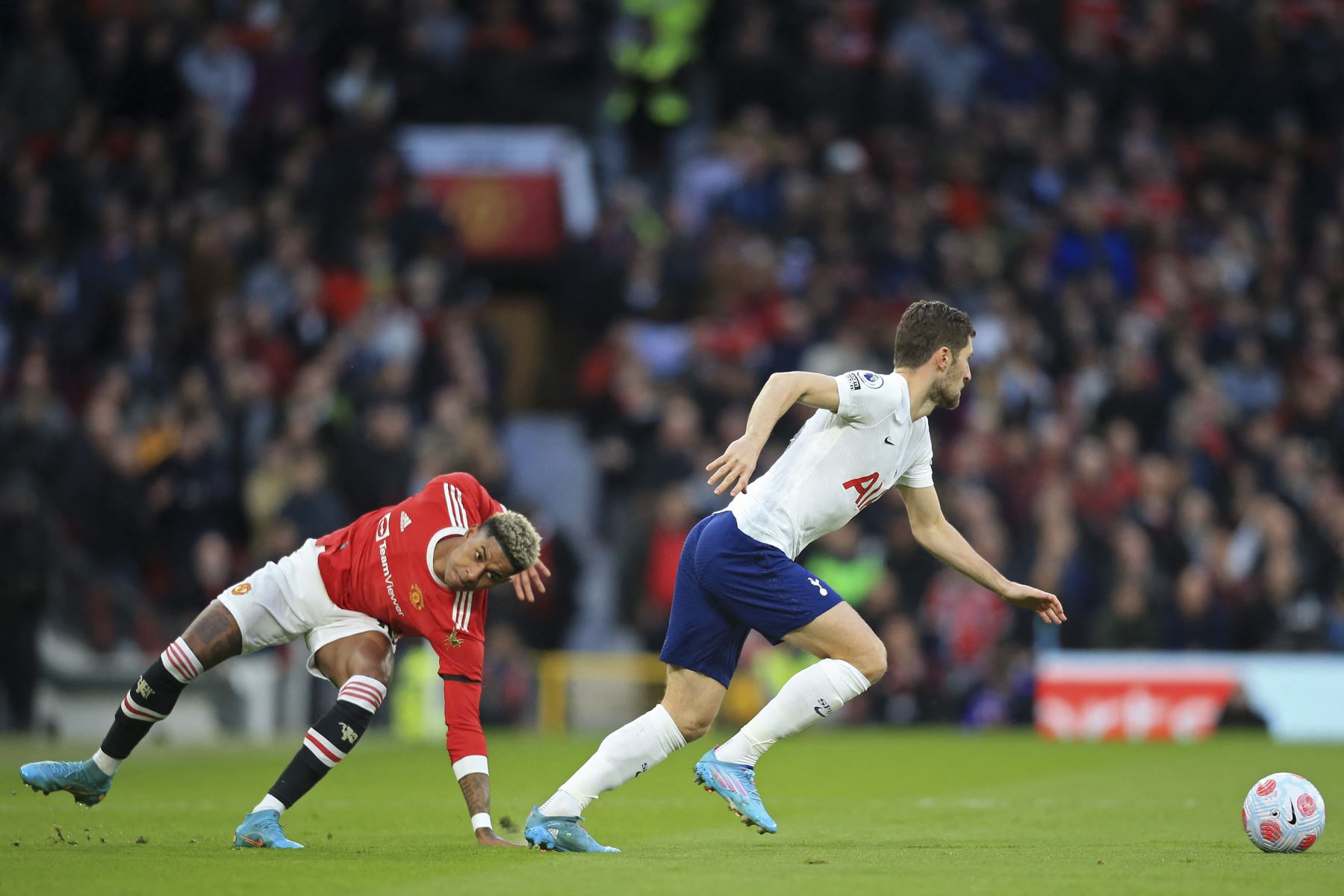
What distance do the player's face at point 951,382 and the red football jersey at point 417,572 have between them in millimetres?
1994

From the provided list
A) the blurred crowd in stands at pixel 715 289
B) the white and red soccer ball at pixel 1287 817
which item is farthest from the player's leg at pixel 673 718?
the blurred crowd in stands at pixel 715 289

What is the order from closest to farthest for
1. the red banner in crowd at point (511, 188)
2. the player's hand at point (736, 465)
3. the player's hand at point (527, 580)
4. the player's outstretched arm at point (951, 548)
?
the player's hand at point (736, 465), the player's hand at point (527, 580), the player's outstretched arm at point (951, 548), the red banner in crowd at point (511, 188)

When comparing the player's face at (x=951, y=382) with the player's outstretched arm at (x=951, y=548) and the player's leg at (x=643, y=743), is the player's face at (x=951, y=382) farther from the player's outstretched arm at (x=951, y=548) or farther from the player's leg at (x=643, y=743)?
the player's leg at (x=643, y=743)

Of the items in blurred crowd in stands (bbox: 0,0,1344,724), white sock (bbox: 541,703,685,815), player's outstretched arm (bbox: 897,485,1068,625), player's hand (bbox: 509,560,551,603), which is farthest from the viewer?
blurred crowd in stands (bbox: 0,0,1344,724)

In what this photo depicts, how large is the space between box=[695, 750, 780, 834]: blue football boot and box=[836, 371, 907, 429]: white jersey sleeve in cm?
145

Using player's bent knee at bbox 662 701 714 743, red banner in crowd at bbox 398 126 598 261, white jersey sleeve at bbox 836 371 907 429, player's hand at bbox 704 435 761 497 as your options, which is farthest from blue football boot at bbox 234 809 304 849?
red banner in crowd at bbox 398 126 598 261

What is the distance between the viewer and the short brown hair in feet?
25.2

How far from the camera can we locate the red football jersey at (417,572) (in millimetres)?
7875

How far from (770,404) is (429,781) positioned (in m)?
5.84

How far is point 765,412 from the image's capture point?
6953 millimetres

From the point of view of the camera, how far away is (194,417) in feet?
55.6

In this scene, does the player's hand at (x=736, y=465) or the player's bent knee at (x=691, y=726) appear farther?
the player's bent knee at (x=691, y=726)

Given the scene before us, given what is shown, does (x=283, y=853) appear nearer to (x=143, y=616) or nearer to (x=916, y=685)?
(x=143, y=616)

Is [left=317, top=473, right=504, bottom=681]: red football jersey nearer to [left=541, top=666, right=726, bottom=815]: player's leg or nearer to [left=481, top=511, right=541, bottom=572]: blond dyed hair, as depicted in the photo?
[left=481, top=511, right=541, bottom=572]: blond dyed hair
